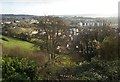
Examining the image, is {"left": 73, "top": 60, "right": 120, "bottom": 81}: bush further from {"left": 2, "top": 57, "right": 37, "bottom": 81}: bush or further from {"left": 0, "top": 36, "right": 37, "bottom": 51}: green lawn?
{"left": 0, "top": 36, "right": 37, "bottom": 51}: green lawn

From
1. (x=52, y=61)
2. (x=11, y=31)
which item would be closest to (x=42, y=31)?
(x=11, y=31)

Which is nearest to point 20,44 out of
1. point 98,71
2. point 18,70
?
point 18,70

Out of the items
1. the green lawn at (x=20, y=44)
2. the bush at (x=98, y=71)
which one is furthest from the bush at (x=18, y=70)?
the green lawn at (x=20, y=44)

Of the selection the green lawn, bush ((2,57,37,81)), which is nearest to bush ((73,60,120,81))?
bush ((2,57,37,81))

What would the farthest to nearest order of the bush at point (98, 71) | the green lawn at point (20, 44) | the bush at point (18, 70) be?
the green lawn at point (20, 44), the bush at point (98, 71), the bush at point (18, 70)

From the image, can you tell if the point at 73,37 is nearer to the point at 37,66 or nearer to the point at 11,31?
the point at 11,31

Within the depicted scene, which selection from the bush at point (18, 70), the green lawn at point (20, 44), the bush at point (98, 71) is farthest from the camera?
the green lawn at point (20, 44)

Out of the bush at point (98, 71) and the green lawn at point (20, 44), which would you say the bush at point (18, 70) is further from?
the green lawn at point (20, 44)

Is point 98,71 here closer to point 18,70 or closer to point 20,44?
point 18,70
